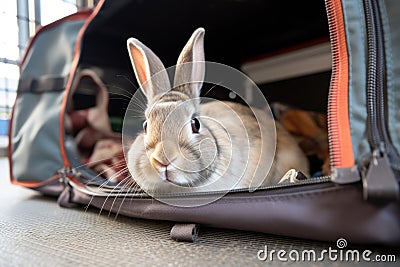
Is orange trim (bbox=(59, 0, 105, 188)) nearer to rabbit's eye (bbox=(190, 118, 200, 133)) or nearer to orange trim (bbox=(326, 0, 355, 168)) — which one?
rabbit's eye (bbox=(190, 118, 200, 133))

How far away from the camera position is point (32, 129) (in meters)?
1.09

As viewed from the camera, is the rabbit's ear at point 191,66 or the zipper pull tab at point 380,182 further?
the rabbit's ear at point 191,66

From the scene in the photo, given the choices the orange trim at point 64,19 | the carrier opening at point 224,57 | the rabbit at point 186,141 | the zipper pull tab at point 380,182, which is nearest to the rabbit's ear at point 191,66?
the rabbit at point 186,141

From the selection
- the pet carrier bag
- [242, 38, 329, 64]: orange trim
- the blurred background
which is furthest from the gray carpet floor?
[242, 38, 329, 64]: orange trim

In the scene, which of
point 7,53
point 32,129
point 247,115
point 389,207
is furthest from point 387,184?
point 7,53

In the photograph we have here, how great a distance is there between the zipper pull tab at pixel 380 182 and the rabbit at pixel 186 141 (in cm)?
23

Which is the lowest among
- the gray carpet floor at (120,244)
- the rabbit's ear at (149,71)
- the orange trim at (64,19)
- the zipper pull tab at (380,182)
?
the gray carpet floor at (120,244)

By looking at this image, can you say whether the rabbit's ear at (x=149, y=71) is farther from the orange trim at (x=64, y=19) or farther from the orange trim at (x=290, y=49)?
the orange trim at (x=290, y=49)

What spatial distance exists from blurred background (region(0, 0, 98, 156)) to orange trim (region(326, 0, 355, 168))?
3.12ft

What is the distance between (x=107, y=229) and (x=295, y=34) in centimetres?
131

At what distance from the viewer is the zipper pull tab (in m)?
0.45

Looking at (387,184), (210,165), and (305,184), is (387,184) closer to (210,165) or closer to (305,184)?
(305,184)

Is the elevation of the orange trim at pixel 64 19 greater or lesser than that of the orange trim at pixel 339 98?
Result: greater

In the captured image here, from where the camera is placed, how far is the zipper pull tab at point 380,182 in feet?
1.48
